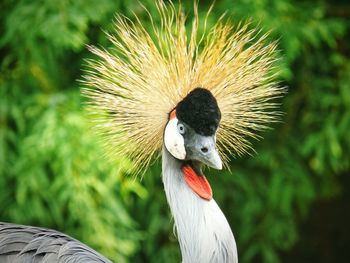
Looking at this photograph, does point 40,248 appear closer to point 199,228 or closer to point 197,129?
point 199,228

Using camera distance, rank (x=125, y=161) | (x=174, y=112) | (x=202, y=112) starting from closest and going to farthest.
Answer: (x=202, y=112) → (x=174, y=112) → (x=125, y=161)

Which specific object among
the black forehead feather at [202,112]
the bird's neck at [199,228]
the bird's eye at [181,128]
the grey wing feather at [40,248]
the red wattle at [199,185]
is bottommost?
the grey wing feather at [40,248]

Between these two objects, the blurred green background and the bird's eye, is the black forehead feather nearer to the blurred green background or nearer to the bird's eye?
the bird's eye

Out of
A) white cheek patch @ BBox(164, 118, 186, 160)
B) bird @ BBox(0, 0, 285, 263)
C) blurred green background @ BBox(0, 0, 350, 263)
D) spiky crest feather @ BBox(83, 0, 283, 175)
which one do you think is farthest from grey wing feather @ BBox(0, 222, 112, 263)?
blurred green background @ BBox(0, 0, 350, 263)

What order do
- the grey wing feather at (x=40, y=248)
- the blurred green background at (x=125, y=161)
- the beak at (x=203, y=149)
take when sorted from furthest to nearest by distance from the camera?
the blurred green background at (x=125, y=161) < the grey wing feather at (x=40, y=248) < the beak at (x=203, y=149)

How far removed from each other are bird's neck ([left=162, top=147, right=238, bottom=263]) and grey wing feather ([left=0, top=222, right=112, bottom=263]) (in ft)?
1.01

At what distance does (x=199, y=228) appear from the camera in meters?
2.23

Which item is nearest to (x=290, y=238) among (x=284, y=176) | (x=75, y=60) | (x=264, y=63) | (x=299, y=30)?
(x=284, y=176)

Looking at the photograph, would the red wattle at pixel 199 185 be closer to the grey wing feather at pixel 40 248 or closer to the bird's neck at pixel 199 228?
the bird's neck at pixel 199 228

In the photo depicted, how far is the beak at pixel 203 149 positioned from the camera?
2166 millimetres

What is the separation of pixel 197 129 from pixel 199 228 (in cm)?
27

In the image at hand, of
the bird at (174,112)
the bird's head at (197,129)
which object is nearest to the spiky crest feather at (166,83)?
the bird at (174,112)

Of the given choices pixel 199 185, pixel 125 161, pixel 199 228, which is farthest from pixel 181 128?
pixel 125 161

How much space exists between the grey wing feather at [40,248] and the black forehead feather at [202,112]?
0.51 metres
